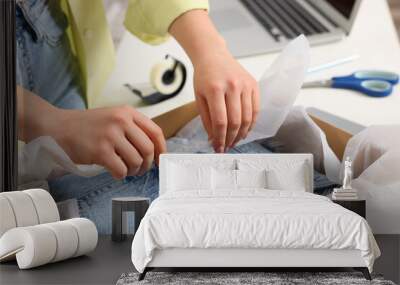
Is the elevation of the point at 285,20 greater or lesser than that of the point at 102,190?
greater

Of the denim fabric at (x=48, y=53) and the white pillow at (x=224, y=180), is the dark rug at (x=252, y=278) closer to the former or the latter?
the white pillow at (x=224, y=180)

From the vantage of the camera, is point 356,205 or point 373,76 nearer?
point 356,205

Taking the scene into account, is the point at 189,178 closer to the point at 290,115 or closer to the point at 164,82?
the point at 164,82

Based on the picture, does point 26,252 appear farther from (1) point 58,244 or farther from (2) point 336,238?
(2) point 336,238

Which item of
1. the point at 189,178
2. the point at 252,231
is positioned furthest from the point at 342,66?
the point at 252,231

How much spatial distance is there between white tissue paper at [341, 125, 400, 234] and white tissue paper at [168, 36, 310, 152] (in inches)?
23.0

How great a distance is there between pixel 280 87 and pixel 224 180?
0.93 metres

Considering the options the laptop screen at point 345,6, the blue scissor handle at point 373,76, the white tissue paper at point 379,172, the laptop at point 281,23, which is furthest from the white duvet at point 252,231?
the laptop screen at point 345,6

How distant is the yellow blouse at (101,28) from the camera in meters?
5.97

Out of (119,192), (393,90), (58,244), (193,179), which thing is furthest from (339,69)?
(58,244)

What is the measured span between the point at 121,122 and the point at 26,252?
1.64m

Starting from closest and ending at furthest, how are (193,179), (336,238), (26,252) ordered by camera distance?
1. (336,238)
2. (26,252)
3. (193,179)

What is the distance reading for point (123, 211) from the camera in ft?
18.8

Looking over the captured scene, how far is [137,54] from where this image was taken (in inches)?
238
